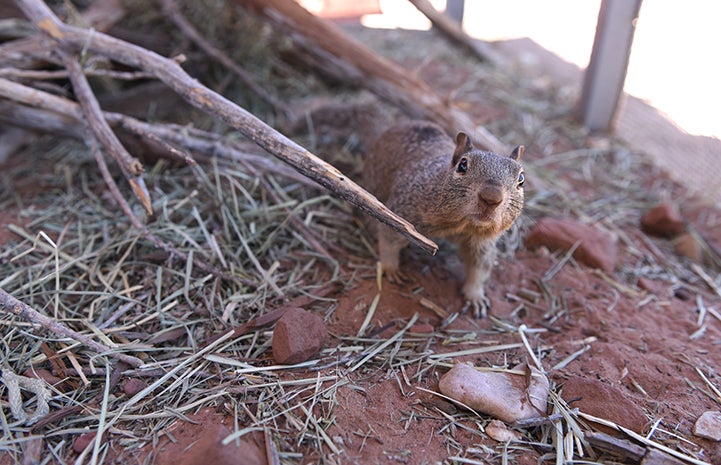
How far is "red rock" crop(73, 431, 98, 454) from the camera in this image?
8.27 feet

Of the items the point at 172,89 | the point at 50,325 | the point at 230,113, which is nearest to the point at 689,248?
the point at 230,113

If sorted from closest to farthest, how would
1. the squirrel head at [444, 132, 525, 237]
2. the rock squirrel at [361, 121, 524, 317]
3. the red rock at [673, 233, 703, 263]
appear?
1. the squirrel head at [444, 132, 525, 237]
2. the rock squirrel at [361, 121, 524, 317]
3. the red rock at [673, 233, 703, 263]

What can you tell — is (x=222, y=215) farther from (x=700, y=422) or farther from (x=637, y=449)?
(x=700, y=422)

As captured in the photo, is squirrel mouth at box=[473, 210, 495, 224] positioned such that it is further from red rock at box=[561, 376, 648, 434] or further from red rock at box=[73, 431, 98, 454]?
red rock at box=[73, 431, 98, 454]

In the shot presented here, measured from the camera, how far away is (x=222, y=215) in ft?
13.3

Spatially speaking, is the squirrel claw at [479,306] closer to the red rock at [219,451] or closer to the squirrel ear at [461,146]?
the squirrel ear at [461,146]

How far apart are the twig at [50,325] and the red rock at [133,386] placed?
13 cm

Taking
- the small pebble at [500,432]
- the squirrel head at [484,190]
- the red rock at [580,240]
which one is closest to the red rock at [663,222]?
the red rock at [580,240]

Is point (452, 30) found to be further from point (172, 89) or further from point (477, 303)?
point (477, 303)

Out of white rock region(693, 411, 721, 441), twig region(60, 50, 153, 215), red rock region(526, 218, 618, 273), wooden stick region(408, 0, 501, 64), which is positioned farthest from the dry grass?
wooden stick region(408, 0, 501, 64)

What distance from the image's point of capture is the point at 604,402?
2855 millimetres

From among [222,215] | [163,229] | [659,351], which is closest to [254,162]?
[222,215]

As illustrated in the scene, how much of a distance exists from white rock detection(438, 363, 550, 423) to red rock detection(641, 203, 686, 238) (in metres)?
2.98

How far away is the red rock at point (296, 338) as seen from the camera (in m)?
2.96
